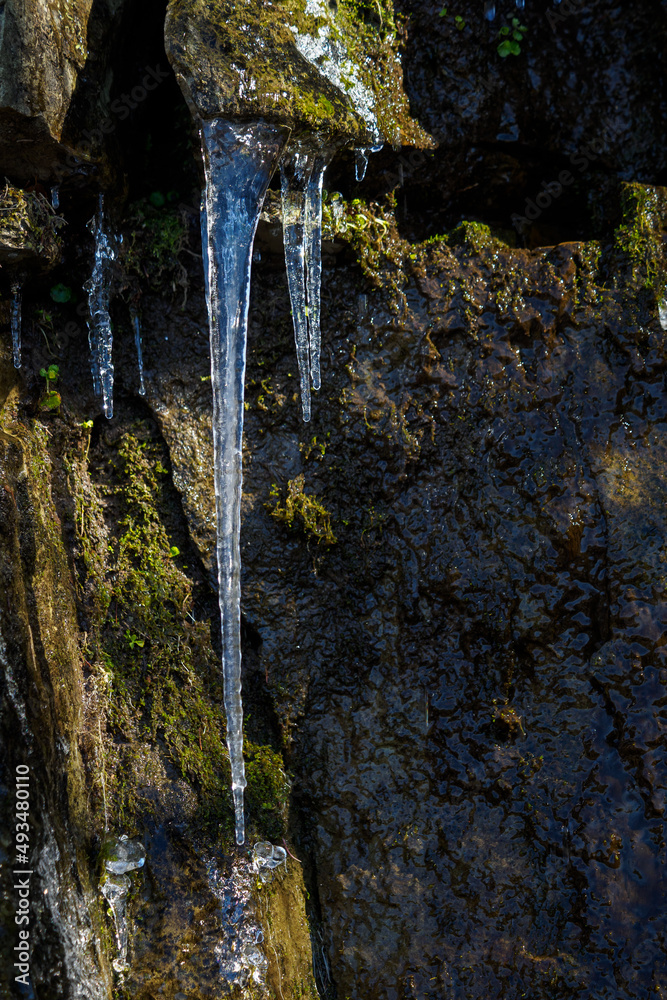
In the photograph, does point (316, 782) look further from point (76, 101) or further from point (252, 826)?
point (76, 101)

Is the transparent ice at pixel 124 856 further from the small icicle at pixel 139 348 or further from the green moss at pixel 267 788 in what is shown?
the small icicle at pixel 139 348

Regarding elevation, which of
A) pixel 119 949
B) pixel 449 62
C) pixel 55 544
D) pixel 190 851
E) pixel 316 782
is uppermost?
pixel 449 62

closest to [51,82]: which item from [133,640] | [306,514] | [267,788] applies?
[306,514]

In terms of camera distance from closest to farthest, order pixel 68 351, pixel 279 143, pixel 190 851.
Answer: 1. pixel 279 143
2. pixel 190 851
3. pixel 68 351

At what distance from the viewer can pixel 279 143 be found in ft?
10.1

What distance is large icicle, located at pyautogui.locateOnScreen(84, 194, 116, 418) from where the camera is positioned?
352cm

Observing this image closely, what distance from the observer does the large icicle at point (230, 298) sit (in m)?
3.04

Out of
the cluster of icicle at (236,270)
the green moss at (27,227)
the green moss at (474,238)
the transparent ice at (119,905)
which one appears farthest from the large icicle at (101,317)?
the transparent ice at (119,905)

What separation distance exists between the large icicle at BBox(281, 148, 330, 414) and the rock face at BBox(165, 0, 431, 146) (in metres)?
0.16

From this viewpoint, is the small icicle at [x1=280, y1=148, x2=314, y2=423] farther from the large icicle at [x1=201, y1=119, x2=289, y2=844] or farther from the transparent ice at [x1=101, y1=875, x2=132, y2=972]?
A: the transparent ice at [x1=101, y1=875, x2=132, y2=972]

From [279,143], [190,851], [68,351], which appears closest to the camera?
[279,143]

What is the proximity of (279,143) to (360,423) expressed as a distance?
133 centimetres

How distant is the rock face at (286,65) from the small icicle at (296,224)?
0.50ft

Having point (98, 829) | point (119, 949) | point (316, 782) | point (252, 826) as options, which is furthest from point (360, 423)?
point (119, 949)
